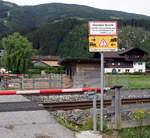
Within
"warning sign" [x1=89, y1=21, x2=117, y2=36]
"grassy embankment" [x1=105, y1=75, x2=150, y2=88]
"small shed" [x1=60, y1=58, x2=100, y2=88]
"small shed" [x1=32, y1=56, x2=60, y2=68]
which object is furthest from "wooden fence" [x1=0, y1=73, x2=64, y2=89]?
"small shed" [x1=32, y1=56, x2=60, y2=68]

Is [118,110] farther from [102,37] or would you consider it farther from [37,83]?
[37,83]

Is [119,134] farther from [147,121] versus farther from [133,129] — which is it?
[147,121]

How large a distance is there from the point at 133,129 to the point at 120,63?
2968 inches

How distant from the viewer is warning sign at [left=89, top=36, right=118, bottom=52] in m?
5.75

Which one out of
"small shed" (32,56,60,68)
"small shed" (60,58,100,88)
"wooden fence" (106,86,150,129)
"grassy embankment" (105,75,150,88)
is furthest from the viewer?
"small shed" (32,56,60,68)

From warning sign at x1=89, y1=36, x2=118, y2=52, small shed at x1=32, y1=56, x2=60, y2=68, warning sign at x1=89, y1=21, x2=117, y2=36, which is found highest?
warning sign at x1=89, y1=21, x2=117, y2=36

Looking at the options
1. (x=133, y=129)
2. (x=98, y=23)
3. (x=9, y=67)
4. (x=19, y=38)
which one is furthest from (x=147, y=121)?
(x=19, y=38)

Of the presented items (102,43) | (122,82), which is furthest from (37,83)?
(102,43)

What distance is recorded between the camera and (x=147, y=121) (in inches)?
236

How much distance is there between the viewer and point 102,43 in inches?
227

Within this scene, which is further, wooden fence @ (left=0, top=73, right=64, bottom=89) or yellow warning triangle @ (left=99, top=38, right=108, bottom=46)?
wooden fence @ (left=0, top=73, right=64, bottom=89)

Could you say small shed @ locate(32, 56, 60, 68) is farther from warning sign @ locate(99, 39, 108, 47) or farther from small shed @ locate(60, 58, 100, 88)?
warning sign @ locate(99, 39, 108, 47)

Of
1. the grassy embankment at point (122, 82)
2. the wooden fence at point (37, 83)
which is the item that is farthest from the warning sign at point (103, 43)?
the wooden fence at point (37, 83)

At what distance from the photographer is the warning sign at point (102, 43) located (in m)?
5.75
